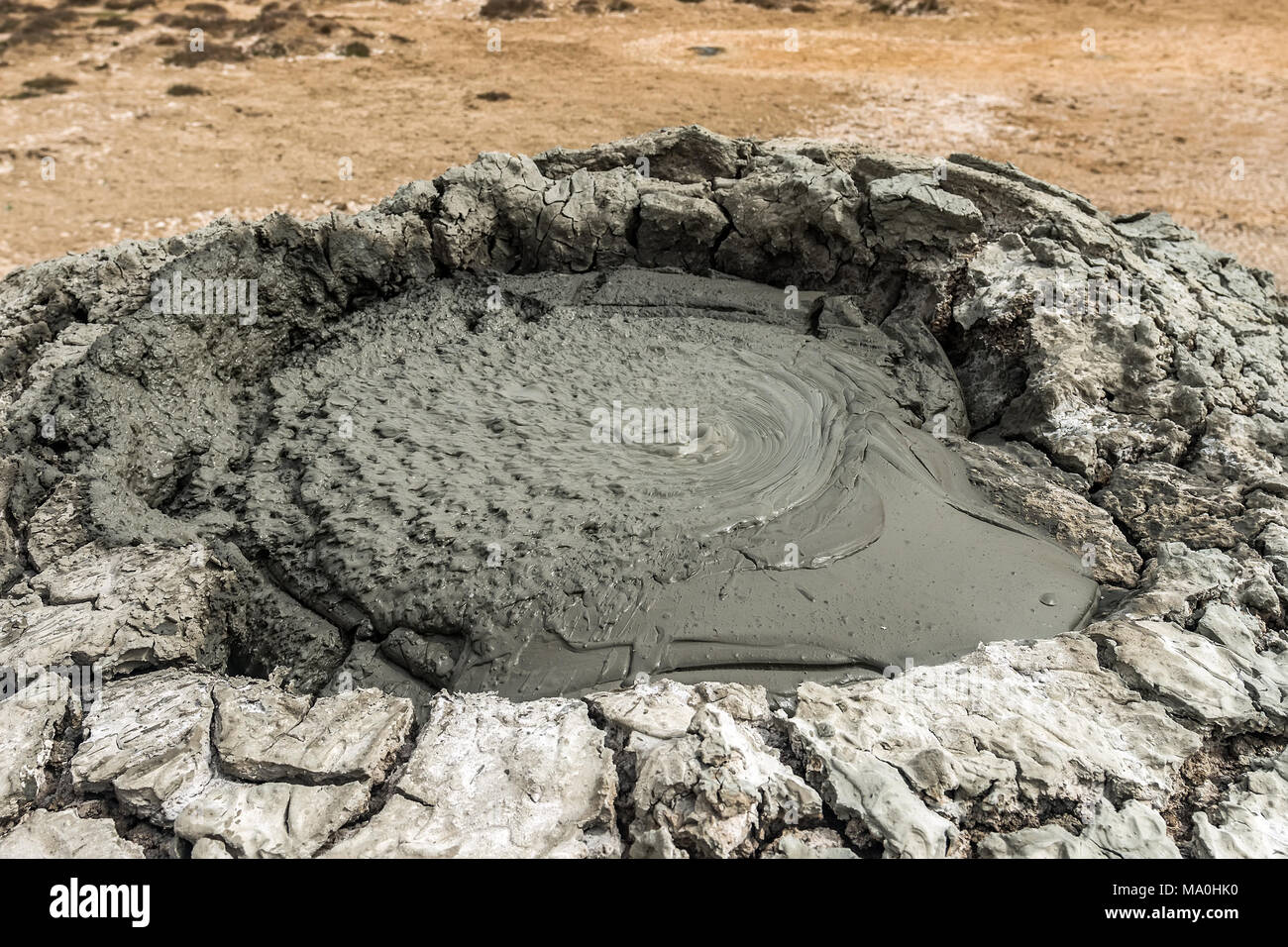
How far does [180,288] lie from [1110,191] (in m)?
8.89

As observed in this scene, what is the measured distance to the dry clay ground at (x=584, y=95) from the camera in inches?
363

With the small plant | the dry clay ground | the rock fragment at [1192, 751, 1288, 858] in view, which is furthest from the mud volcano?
the small plant

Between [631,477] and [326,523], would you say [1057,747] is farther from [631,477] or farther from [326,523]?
[326,523]

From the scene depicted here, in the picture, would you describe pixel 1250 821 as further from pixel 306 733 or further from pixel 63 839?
pixel 63 839

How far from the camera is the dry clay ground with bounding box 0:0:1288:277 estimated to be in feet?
30.3

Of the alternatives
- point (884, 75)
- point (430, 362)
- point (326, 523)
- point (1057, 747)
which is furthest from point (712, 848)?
point (884, 75)

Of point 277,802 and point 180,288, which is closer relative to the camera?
point 277,802

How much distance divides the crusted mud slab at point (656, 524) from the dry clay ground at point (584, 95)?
5613 millimetres

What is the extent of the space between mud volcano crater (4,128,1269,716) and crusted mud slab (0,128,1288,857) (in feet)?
0.05

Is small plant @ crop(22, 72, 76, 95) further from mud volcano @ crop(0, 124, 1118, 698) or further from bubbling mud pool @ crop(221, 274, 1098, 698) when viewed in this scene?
bubbling mud pool @ crop(221, 274, 1098, 698)

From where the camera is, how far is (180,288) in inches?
143

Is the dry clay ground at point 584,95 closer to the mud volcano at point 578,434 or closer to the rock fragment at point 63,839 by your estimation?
the mud volcano at point 578,434

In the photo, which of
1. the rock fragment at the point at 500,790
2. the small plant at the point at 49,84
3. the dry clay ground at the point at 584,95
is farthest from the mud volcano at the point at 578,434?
the small plant at the point at 49,84

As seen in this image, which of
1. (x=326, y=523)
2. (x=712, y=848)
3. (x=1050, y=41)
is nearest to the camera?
(x=712, y=848)
